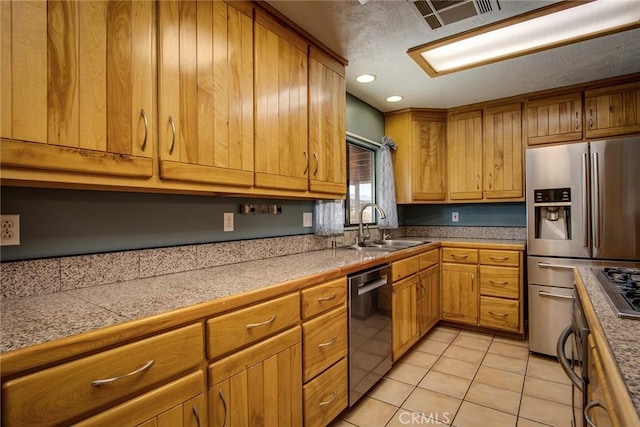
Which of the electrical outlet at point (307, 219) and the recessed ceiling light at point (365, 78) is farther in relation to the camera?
the recessed ceiling light at point (365, 78)

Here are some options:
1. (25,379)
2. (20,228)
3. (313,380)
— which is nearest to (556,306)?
(313,380)

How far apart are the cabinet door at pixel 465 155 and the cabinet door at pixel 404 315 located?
55.5 inches

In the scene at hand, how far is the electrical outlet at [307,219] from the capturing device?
2.52 metres

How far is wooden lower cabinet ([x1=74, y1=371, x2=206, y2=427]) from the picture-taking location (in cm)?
86

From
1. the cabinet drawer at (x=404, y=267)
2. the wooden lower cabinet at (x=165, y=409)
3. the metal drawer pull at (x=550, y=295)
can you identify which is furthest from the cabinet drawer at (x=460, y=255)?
the wooden lower cabinet at (x=165, y=409)

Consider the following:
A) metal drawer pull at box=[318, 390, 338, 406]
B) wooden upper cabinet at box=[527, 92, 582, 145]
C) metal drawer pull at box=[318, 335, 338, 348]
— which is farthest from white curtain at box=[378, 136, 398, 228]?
metal drawer pull at box=[318, 390, 338, 406]

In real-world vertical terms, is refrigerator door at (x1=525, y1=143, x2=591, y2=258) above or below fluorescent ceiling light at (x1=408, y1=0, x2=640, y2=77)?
below

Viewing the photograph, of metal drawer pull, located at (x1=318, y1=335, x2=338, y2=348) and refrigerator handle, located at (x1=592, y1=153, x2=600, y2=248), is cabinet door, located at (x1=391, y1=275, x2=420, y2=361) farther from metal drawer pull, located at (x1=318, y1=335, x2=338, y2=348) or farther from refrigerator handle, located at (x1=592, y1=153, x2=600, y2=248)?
refrigerator handle, located at (x1=592, y1=153, x2=600, y2=248)

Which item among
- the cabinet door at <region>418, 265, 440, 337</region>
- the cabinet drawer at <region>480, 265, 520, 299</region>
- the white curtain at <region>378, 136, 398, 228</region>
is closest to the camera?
the cabinet door at <region>418, 265, 440, 337</region>

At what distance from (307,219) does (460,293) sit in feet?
5.97

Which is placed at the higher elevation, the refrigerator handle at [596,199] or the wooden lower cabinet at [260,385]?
the refrigerator handle at [596,199]

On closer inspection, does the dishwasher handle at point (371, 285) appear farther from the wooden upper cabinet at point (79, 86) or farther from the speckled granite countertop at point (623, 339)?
the wooden upper cabinet at point (79, 86)

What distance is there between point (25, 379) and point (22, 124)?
725 millimetres

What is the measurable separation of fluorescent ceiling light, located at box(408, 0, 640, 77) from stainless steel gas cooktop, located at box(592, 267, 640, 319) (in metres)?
1.48
